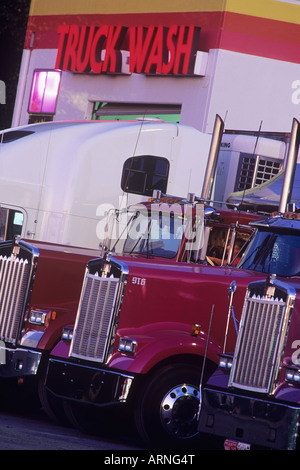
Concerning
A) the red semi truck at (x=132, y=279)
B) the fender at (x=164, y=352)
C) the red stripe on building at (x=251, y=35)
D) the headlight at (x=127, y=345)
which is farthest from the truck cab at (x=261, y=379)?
the red stripe on building at (x=251, y=35)

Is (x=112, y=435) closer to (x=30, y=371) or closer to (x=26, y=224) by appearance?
(x=30, y=371)

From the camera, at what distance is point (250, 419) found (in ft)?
30.8

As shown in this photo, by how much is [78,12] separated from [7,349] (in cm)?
1989

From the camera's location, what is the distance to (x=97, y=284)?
420 inches

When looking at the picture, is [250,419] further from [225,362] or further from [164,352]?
[164,352]

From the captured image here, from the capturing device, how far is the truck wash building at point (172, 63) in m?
25.0

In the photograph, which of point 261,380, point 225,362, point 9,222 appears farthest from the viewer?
point 9,222

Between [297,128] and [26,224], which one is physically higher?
[297,128]

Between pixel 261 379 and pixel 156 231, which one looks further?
pixel 156 231

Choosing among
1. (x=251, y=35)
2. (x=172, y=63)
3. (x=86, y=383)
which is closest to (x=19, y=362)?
(x=86, y=383)

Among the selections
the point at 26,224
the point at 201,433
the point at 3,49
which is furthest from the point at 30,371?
the point at 3,49

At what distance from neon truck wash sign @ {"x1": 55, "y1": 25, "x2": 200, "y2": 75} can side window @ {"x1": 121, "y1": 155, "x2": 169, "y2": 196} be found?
971 cm

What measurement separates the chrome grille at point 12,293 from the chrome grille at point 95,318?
1.06 m

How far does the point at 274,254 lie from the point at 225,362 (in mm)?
1885
